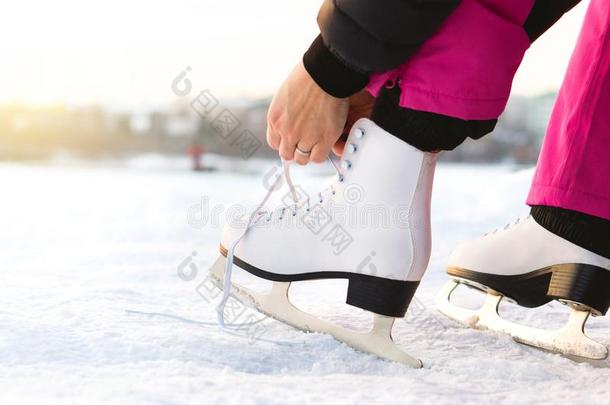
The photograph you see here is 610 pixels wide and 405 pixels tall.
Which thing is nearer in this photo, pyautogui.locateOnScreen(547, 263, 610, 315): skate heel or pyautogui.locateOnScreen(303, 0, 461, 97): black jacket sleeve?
pyautogui.locateOnScreen(303, 0, 461, 97): black jacket sleeve

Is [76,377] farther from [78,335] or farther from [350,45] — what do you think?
[350,45]

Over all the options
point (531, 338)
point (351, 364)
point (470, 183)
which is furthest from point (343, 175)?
point (470, 183)

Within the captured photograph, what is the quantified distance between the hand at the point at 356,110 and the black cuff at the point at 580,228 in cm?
30

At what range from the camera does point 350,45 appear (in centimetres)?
76

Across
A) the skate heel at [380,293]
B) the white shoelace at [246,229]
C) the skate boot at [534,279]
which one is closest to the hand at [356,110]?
the white shoelace at [246,229]

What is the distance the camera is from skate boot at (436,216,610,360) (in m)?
0.90

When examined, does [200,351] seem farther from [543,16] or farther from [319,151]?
[543,16]

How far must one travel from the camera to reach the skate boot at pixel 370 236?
81 cm

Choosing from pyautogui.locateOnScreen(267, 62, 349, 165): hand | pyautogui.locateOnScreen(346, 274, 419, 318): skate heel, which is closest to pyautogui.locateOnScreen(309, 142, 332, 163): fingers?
pyautogui.locateOnScreen(267, 62, 349, 165): hand

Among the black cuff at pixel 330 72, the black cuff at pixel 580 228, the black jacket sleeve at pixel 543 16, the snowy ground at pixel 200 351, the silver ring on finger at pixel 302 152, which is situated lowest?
the snowy ground at pixel 200 351

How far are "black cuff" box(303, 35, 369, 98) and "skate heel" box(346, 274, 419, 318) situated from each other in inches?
8.6

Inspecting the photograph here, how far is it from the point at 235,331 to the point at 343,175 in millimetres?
238

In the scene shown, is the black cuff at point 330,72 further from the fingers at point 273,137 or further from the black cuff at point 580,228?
the black cuff at point 580,228

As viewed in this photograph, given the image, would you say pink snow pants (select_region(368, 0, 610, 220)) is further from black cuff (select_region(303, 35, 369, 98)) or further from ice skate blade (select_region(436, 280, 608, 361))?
ice skate blade (select_region(436, 280, 608, 361))
